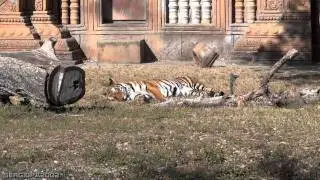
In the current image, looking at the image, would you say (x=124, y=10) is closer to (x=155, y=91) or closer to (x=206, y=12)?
(x=206, y=12)

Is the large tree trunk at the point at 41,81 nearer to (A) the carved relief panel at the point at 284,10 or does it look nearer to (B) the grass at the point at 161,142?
(B) the grass at the point at 161,142

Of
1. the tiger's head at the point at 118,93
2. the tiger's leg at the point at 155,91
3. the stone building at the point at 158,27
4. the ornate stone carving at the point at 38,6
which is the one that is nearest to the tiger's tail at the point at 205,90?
the tiger's leg at the point at 155,91

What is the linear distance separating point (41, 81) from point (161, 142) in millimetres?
2301

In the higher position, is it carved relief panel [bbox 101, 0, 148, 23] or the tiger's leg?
carved relief panel [bbox 101, 0, 148, 23]

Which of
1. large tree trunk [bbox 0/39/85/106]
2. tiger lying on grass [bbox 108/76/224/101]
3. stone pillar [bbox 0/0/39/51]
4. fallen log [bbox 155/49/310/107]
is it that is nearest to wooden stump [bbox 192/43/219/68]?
tiger lying on grass [bbox 108/76/224/101]

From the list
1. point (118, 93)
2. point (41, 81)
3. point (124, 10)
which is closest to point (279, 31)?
point (124, 10)

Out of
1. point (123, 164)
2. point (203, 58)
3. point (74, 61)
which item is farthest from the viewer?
point (74, 61)

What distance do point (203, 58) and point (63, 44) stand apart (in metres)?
3.48

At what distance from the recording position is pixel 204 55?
15.1m

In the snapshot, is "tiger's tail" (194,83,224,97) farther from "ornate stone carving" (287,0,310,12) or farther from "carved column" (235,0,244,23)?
"carved column" (235,0,244,23)

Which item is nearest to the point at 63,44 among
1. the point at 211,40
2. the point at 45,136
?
the point at 211,40

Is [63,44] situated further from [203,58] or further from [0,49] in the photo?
[203,58]

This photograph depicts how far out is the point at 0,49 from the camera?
16.7 metres

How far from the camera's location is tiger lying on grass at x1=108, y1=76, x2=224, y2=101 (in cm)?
1103
